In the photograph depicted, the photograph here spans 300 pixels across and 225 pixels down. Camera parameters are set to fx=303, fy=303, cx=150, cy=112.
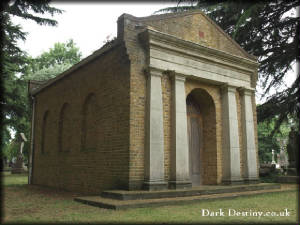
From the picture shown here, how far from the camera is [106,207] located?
739 cm

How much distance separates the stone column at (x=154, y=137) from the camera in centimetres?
897

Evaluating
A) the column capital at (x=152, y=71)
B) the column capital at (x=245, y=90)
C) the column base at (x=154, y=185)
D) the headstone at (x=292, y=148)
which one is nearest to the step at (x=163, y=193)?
the column base at (x=154, y=185)

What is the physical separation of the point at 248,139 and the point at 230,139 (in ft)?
3.68

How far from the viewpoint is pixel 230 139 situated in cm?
1142

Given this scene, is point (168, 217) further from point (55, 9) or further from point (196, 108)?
point (55, 9)

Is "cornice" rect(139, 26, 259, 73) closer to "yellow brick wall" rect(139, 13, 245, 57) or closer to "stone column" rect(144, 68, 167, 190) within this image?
"yellow brick wall" rect(139, 13, 245, 57)

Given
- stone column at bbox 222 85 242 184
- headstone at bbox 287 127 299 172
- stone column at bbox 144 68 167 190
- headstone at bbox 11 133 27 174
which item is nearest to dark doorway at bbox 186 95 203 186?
stone column at bbox 222 85 242 184

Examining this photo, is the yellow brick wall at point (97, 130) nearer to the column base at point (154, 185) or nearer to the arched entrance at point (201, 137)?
the column base at point (154, 185)

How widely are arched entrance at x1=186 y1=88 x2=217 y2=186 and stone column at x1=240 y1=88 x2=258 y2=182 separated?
1383mm

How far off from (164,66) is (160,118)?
1773 millimetres

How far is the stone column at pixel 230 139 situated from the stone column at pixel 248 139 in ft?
1.84

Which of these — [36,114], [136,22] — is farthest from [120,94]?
[36,114]

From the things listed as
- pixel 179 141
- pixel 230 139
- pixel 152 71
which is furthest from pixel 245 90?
pixel 152 71

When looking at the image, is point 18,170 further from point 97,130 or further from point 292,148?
point 292,148
